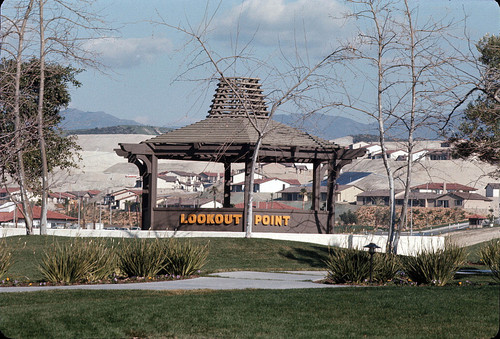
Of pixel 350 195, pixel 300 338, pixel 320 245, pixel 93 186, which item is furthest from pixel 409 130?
pixel 93 186

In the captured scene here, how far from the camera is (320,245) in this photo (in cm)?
3356

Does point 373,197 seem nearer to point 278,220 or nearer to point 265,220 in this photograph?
point 278,220

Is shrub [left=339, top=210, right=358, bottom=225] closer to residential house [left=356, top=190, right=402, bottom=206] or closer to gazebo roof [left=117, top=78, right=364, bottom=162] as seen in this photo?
residential house [left=356, top=190, right=402, bottom=206]

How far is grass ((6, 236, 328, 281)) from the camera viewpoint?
26.6m

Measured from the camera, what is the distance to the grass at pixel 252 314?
1193cm

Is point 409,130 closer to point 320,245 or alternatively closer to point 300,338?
point 320,245

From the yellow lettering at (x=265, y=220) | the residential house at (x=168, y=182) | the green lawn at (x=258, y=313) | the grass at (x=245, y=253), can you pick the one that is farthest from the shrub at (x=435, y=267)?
the residential house at (x=168, y=182)

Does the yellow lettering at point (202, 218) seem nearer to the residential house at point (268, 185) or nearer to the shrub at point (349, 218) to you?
the shrub at point (349, 218)

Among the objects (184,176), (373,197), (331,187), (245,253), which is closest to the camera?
(245,253)

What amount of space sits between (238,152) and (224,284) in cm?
1737

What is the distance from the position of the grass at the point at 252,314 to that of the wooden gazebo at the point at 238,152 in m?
19.0

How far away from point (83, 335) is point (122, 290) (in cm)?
457

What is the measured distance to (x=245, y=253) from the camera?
1165 inches

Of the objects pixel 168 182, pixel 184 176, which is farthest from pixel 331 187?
pixel 184 176
